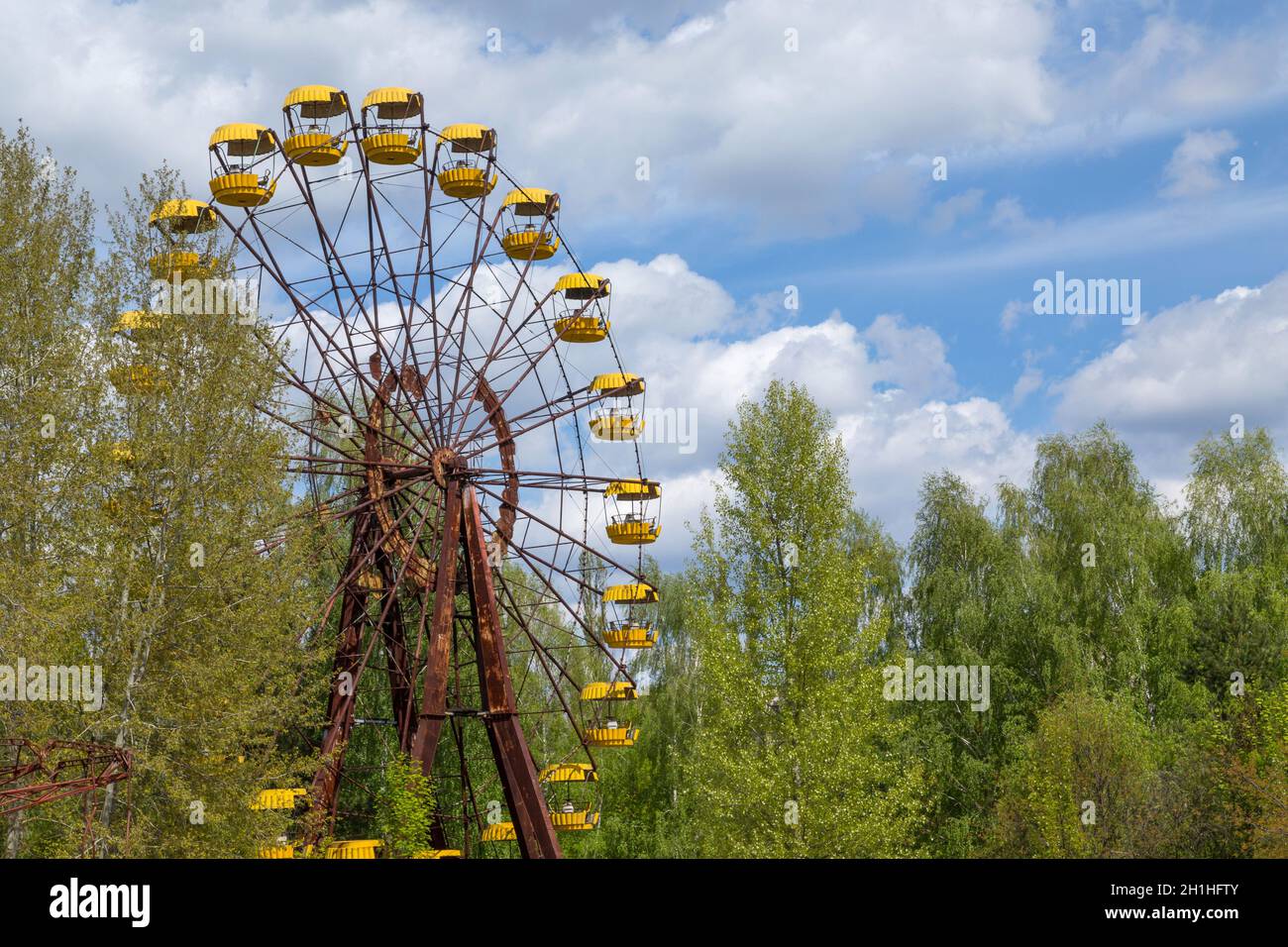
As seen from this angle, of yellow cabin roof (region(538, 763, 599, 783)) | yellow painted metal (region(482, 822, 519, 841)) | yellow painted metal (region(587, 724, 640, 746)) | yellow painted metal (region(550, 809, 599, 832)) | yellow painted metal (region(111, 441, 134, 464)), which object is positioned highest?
yellow painted metal (region(111, 441, 134, 464))

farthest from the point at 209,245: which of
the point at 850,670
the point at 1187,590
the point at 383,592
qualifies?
the point at 1187,590

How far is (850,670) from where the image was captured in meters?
25.5

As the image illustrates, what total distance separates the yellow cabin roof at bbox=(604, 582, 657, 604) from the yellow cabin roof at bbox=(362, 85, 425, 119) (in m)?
10.7

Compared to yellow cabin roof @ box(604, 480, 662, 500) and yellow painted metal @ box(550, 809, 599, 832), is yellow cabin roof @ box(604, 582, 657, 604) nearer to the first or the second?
yellow cabin roof @ box(604, 480, 662, 500)

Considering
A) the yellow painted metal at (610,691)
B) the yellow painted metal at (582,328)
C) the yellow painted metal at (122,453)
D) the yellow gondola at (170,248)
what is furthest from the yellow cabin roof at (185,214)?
the yellow painted metal at (610,691)

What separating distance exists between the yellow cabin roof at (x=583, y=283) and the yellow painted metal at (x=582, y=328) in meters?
0.64

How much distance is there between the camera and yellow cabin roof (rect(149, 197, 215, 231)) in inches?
815

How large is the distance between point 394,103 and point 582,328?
21.2 feet

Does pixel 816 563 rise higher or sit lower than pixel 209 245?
lower

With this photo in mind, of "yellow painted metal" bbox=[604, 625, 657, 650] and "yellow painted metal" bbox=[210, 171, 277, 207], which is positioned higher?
"yellow painted metal" bbox=[210, 171, 277, 207]

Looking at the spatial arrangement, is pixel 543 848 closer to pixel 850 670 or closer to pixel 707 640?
pixel 707 640

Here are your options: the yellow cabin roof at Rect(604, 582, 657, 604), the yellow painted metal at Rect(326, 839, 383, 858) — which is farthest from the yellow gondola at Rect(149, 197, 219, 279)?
the yellow cabin roof at Rect(604, 582, 657, 604)

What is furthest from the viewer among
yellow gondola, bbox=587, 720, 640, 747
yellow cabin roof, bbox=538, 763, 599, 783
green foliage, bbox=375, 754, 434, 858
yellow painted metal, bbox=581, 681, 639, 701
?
yellow painted metal, bbox=581, 681, 639, 701
